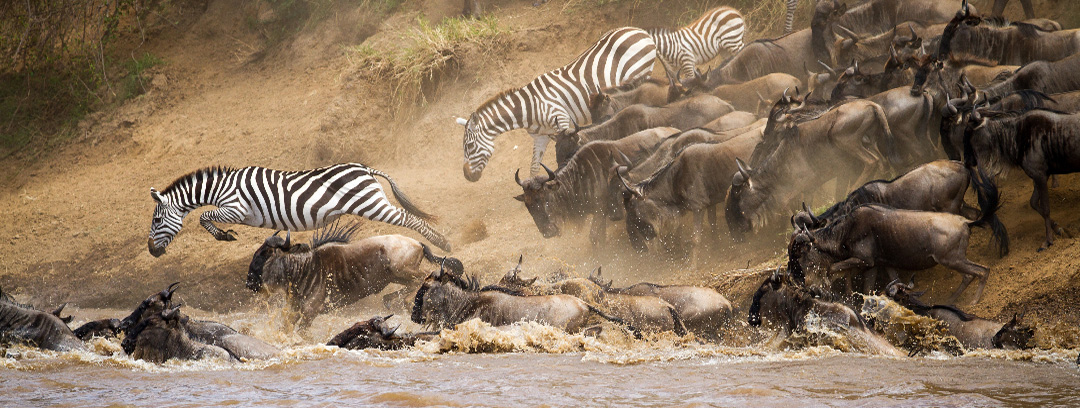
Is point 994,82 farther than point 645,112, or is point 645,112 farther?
point 645,112

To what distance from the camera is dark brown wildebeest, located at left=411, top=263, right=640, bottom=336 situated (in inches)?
260

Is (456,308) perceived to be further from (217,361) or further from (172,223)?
(172,223)

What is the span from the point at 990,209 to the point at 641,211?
10.8 feet

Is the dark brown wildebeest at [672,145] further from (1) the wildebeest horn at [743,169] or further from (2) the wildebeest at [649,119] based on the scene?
(2) the wildebeest at [649,119]

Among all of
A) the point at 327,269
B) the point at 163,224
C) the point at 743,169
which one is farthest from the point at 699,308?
the point at 163,224

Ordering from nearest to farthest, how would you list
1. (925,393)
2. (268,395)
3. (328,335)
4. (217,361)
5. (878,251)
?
(925,393), (268,395), (217,361), (878,251), (328,335)

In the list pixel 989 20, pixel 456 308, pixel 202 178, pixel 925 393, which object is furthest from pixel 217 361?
pixel 989 20

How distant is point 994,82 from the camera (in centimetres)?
825

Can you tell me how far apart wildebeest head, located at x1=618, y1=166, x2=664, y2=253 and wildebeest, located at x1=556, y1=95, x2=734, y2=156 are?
1765 mm

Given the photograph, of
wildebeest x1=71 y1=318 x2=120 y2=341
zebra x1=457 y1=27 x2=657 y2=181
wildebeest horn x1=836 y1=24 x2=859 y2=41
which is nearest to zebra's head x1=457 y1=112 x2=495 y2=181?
zebra x1=457 y1=27 x2=657 y2=181

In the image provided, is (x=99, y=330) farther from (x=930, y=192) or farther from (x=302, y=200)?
(x=930, y=192)

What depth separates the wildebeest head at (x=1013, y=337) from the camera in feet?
17.4

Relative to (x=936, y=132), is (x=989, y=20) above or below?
above

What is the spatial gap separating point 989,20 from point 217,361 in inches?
310
